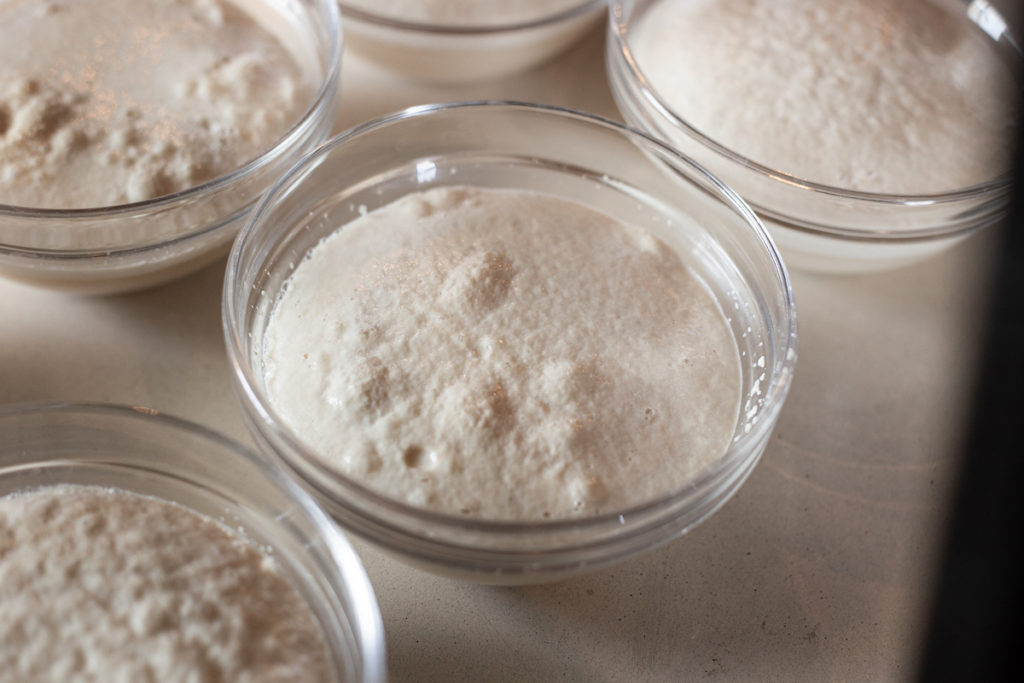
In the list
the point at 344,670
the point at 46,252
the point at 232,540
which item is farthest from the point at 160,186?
the point at 344,670

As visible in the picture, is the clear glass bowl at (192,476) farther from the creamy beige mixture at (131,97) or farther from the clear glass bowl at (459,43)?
the clear glass bowl at (459,43)

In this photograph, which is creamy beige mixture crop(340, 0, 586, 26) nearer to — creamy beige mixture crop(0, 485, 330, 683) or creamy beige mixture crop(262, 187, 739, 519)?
creamy beige mixture crop(262, 187, 739, 519)

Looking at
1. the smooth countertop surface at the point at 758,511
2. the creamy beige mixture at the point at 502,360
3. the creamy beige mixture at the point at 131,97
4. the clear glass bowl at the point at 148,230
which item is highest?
the creamy beige mixture at the point at 131,97

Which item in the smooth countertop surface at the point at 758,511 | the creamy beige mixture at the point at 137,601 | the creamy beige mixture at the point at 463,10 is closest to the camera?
the creamy beige mixture at the point at 137,601

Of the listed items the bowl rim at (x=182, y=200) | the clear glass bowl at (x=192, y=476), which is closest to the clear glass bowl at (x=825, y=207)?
the bowl rim at (x=182, y=200)

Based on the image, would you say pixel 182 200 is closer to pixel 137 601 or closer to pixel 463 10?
pixel 137 601

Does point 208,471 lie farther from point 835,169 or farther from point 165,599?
point 835,169

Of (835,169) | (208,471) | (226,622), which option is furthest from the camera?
(835,169)
